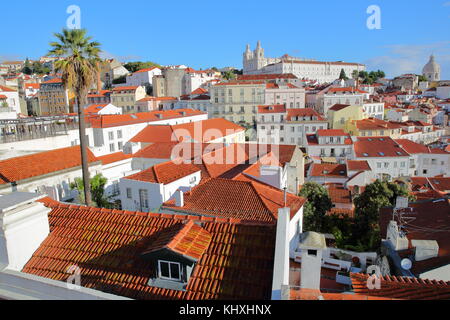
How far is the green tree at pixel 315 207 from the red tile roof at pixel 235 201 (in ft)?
18.3

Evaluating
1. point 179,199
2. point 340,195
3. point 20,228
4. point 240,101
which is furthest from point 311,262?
point 240,101

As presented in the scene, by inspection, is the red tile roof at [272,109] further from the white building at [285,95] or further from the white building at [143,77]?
the white building at [143,77]

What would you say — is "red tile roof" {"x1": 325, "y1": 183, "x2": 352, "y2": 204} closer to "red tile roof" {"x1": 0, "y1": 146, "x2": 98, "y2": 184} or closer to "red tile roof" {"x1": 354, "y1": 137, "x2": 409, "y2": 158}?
"red tile roof" {"x1": 354, "y1": 137, "x2": 409, "y2": 158}

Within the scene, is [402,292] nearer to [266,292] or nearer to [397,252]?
[266,292]

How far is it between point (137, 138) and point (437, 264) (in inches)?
1382

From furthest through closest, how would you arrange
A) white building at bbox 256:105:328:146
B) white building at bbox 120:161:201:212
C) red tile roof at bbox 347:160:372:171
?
white building at bbox 256:105:328:146 < red tile roof at bbox 347:160:372:171 < white building at bbox 120:161:201:212

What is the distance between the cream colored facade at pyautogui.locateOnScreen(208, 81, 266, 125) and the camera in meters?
73.4

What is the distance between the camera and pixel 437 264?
32.8 ft

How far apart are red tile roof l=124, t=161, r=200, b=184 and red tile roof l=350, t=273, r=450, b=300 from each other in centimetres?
1240

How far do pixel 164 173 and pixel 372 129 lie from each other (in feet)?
172

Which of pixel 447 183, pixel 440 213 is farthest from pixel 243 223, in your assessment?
pixel 447 183

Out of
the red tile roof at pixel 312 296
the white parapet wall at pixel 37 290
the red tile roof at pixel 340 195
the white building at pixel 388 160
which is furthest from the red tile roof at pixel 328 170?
the white parapet wall at pixel 37 290

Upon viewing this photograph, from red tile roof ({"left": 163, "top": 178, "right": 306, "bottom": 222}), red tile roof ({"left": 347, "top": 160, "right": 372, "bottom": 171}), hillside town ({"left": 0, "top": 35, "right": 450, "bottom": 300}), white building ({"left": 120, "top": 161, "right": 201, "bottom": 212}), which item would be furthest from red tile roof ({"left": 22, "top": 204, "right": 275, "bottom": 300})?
red tile roof ({"left": 347, "top": 160, "right": 372, "bottom": 171})

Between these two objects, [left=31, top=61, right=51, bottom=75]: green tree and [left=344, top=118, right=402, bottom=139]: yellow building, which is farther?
[left=31, top=61, right=51, bottom=75]: green tree
